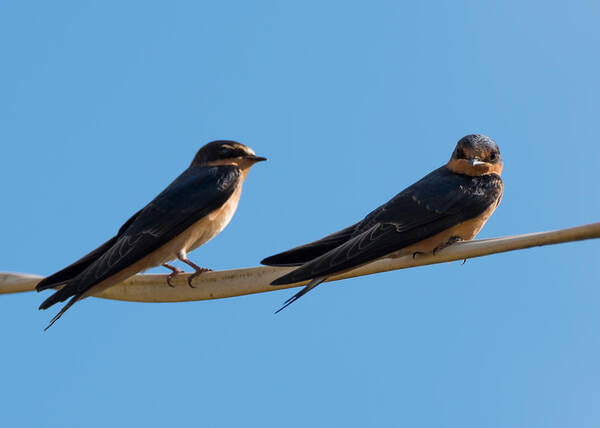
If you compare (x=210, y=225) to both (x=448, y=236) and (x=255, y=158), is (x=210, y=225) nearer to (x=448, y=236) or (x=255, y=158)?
(x=255, y=158)

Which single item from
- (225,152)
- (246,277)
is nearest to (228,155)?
(225,152)

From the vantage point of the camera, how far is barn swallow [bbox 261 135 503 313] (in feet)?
14.1

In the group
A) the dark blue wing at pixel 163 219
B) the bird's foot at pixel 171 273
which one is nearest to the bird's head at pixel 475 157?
the dark blue wing at pixel 163 219

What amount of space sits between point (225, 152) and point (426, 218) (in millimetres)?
1718

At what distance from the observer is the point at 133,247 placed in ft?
16.1

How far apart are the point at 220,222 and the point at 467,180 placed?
4.82 ft

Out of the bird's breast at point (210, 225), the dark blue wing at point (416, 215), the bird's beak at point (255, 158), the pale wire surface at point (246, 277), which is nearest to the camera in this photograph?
the pale wire surface at point (246, 277)

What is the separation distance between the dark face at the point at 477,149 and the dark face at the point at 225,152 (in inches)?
52.2

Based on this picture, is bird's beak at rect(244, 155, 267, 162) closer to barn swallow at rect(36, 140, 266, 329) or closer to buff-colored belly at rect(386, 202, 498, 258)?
barn swallow at rect(36, 140, 266, 329)

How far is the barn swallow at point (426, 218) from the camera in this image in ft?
14.1

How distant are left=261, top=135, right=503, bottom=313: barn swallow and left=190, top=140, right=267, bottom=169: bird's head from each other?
1182mm

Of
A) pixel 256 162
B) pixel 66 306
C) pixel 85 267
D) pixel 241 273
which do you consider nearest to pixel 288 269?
pixel 241 273

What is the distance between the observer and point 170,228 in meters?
5.10

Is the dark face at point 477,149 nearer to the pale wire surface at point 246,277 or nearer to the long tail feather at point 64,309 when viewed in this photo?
the pale wire surface at point 246,277
